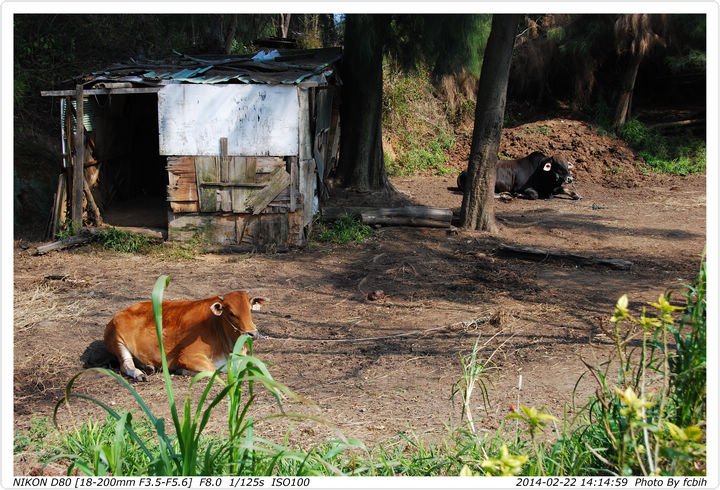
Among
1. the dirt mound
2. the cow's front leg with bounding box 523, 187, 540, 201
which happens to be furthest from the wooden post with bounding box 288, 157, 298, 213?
the dirt mound

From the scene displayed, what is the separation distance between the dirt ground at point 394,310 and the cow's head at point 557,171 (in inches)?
91.3

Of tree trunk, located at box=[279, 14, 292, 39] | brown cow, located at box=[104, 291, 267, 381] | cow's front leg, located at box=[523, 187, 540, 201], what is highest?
tree trunk, located at box=[279, 14, 292, 39]

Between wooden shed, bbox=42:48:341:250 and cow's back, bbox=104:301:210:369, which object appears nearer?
cow's back, bbox=104:301:210:369

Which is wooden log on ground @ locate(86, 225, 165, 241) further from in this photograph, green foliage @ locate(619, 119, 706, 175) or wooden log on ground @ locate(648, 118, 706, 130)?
wooden log on ground @ locate(648, 118, 706, 130)

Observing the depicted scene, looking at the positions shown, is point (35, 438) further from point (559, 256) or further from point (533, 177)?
point (533, 177)

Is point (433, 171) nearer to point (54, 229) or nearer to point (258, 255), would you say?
point (258, 255)

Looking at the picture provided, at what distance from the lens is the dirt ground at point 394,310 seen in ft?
18.6

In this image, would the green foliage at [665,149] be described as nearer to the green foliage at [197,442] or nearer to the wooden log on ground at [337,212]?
the wooden log on ground at [337,212]

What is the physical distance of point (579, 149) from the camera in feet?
64.8

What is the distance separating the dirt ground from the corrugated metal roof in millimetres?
2739

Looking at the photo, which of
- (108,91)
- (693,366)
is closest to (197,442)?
(693,366)

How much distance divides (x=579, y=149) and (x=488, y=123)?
8468 millimetres

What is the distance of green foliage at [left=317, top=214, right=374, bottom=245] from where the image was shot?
1202 centimetres

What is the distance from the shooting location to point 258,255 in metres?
11.2
